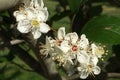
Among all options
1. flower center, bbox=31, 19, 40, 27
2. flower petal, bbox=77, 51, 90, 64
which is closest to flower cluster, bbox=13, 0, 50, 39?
flower center, bbox=31, 19, 40, 27

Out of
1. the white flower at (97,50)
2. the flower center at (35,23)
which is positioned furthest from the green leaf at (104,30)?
the flower center at (35,23)

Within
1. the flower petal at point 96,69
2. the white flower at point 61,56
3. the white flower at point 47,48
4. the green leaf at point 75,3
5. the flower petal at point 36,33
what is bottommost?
the flower petal at point 96,69

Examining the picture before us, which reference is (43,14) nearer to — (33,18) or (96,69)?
(33,18)

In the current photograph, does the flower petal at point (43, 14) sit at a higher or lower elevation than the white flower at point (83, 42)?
higher

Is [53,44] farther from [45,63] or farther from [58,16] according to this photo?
[58,16]

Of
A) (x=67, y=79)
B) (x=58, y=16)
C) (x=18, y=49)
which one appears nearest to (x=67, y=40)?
(x=67, y=79)

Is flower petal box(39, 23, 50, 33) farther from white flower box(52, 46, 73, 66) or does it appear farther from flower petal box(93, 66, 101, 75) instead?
flower petal box(93, 66, 101, 75)

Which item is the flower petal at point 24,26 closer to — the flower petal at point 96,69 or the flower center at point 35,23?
the flower center at point 35,23
